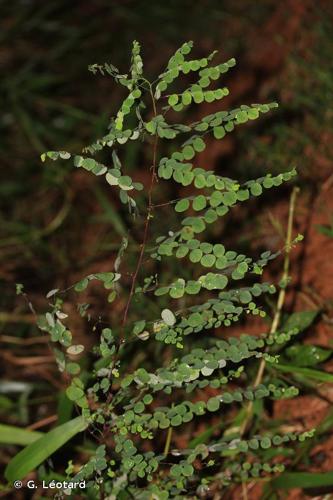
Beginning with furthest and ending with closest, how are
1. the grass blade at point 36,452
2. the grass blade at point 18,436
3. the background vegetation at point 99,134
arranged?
the background vegetation at point 99,134
the grass blade at point 18,436
the grass blade at point 36,452

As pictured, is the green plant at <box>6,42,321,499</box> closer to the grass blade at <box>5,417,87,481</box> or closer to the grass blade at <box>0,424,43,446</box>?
the grass blade at <box>5,417,87,481</box>

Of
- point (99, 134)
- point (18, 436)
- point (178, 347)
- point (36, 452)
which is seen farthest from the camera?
point (99, 134)

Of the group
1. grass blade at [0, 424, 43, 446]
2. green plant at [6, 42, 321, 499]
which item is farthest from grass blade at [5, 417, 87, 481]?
grass blade at [0, 424, 43, 446]

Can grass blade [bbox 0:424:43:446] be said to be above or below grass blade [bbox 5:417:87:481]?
below

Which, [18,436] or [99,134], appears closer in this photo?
[18,436]

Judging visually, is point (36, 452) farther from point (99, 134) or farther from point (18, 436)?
point (99, 134)

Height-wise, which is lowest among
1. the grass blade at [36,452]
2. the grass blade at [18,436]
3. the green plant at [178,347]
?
the grass blade at [18,436]

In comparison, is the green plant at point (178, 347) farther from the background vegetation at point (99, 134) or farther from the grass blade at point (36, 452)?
the background vegetation at point (99, 134)

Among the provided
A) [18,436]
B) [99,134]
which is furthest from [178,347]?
[99,134]

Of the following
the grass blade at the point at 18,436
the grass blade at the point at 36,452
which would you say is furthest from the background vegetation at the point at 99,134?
the grass blade at the point at 36,452
